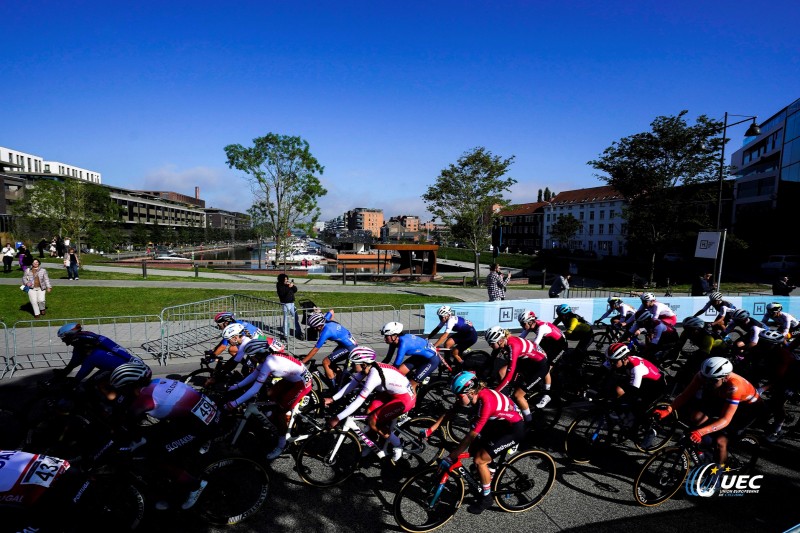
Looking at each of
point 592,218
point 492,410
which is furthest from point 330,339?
point 592,218

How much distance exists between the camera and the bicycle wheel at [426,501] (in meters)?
4.66

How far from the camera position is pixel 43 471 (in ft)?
11.1

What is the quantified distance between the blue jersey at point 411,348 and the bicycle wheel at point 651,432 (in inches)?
131

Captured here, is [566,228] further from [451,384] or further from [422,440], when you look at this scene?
[422,440]

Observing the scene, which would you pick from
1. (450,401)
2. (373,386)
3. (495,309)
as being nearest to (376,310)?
(495,309)

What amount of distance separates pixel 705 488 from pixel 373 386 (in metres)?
A: 4.33

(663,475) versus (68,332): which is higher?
(68,332)

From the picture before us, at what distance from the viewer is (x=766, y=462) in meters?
6.24

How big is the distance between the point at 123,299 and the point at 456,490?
17144 millimetres

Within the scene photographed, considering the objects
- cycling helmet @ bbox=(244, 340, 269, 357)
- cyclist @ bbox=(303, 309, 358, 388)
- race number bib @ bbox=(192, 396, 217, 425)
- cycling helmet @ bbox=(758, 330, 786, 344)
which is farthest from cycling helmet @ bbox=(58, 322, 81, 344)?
cycling helmet @ bbox=(758, 330, 786, 344)

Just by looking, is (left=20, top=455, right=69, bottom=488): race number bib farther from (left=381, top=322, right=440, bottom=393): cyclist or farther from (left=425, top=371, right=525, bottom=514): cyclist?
(left=381, top=322, right=440, bottom=393): cyclist

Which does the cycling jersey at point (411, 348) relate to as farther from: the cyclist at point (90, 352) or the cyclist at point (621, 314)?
the cyclist at point (621, 314)

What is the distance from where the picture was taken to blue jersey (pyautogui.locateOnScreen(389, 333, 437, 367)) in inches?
281

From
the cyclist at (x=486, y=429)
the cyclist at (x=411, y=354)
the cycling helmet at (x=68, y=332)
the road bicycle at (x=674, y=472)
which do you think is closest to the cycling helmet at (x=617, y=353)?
the road bicycle at (x=674, y=472)
